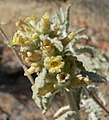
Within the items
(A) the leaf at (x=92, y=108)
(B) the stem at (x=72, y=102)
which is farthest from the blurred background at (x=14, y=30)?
(B) the stem at (x=72, y=102)

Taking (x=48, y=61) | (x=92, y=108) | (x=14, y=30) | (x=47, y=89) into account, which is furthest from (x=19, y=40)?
(x=14, y=30)

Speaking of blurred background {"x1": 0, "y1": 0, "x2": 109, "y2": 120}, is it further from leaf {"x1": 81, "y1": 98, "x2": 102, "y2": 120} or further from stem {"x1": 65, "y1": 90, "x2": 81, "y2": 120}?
stem {"x1": 65, "y1": 90, "x2": 81, "y2": 120}

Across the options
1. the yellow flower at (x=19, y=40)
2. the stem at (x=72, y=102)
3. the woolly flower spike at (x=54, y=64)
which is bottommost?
the stem at (x=72, y=102)

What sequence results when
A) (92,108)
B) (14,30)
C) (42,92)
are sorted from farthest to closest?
1. (14,30)
2. (92,108)
3. (42,92)

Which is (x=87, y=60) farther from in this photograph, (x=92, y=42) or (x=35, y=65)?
(x=92, y=42)

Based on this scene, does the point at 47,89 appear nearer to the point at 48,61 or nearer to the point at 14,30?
the point at 48,61

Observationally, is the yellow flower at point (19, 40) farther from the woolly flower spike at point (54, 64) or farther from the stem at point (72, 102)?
the stem at point (72, 102)

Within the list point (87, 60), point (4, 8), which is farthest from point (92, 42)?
point (87, 60)
